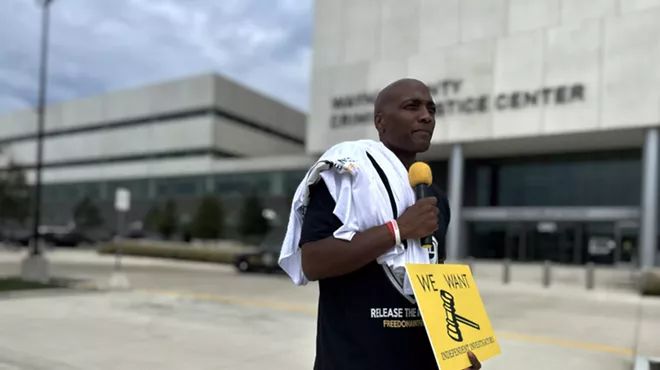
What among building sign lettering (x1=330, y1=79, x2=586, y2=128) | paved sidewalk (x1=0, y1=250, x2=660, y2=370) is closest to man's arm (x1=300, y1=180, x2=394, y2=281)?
paved sidewalk (x1=0, y1=250, x2=660, y2=370)

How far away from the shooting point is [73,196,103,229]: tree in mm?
55875

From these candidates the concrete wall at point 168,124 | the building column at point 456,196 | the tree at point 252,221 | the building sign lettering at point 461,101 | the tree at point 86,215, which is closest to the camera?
the building sign lettering at point 461,101

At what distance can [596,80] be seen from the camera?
26.2 m

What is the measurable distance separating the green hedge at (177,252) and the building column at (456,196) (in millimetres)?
12105

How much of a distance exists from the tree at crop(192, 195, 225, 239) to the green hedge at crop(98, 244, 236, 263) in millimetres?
10100

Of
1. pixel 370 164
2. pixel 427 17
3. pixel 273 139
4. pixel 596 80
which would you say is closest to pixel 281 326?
→ pixel 370 164

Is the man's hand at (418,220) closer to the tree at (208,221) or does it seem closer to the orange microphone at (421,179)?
the orange microphone at (421,179)

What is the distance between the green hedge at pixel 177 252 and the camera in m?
28.0

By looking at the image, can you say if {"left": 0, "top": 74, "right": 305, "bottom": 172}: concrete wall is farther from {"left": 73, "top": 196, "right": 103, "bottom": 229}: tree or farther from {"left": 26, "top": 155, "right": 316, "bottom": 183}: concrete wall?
{"left": 73, "top": 196, "right": 103, "bottom": 229}: tree

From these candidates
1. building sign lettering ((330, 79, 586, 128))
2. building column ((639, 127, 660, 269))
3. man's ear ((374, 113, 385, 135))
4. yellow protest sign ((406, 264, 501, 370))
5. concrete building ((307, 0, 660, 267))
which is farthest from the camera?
building sign lettering ((330, 79, 586, 128))

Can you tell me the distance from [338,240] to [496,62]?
29.8 metres

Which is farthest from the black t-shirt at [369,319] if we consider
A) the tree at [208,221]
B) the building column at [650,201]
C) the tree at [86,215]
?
the tree at [86,215]

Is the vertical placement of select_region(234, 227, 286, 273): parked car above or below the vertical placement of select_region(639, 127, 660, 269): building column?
below

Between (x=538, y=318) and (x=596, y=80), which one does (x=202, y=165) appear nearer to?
(x=596, y=80)
